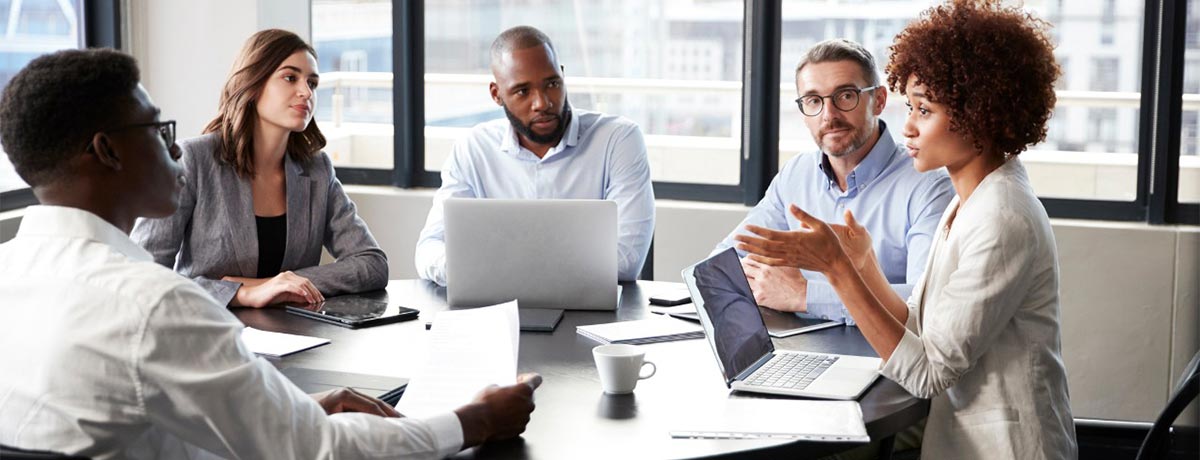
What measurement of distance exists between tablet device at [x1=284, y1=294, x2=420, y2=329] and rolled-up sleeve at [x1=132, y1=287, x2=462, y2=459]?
3.29ft

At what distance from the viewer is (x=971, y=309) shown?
1.87 m

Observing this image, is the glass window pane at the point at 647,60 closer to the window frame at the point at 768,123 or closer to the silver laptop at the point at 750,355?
the window frame at the point at 768,123

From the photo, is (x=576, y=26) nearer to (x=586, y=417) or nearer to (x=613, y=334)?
(x=613, y=334)

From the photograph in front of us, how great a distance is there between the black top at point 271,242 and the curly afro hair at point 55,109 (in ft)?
4.76

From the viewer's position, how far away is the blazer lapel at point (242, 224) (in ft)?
9.25

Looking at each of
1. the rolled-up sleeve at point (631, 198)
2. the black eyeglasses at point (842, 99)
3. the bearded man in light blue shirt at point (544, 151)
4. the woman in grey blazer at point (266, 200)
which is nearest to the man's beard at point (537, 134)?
the bearded man in light blue shirt at point (544, 151)

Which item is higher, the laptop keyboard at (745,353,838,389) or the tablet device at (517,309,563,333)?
the tablet device at (517,309,563,333)

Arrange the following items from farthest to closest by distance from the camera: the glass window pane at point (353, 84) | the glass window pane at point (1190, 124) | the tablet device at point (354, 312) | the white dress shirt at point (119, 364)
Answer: the glass window pane at point (353, 84) → the glass window pane at point (1190, 124) → the tablet device at point (354, 312) → the white dress shirt at point (119, 364)

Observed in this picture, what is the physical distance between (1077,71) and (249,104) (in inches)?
114


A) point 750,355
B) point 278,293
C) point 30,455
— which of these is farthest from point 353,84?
point 30,455

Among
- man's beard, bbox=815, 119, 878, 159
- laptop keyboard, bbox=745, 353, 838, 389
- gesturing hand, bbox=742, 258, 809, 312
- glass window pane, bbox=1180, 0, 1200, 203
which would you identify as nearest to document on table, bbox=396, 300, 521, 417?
laptop keyboard, bbox=745, 353, 838, 389

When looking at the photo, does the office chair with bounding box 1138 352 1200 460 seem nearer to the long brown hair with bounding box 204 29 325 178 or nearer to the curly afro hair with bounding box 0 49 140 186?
the curly afro hair with bounding box 0 49 140 186

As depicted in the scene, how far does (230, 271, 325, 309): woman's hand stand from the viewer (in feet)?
8.49

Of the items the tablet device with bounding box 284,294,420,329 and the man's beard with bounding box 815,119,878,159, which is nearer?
the tablet device with bounding box 284,294,420,329
